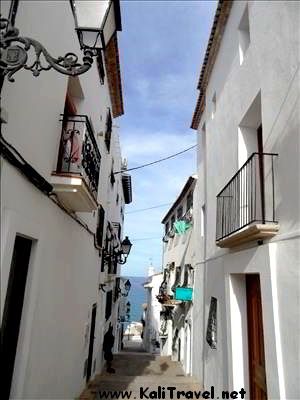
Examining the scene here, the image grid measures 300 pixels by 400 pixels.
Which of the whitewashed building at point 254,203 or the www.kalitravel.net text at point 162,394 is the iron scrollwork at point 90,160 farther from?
the www.kalitravel.net text at point 162,394

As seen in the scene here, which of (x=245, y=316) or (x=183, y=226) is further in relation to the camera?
(x=183, y=226)

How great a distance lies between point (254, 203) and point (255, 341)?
2.39m

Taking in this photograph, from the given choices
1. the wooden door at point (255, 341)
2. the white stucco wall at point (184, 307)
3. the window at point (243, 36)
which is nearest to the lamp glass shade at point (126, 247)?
the white stucco wall at point (184, 307)

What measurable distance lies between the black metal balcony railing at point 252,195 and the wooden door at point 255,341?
1.09 meters

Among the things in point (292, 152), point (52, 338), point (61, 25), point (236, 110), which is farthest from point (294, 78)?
point (52, 338)

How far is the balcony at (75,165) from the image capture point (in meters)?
4.40

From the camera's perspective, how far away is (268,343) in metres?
4.38

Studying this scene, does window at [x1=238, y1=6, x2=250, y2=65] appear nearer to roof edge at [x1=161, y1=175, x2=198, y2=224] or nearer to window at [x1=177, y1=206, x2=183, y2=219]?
roof edge at [x1=161, y1=175, x2=198, y2=224]

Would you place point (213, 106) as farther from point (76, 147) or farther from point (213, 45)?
point (76, 147)

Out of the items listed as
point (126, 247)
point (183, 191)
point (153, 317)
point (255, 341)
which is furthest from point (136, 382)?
point (153, 317)

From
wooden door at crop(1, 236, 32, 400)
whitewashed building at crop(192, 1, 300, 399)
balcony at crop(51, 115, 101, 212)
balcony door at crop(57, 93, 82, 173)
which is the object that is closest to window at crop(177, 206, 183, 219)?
whitewashed building at crop(192, 1, 300, 399)

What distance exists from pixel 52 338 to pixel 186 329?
29.5 ft

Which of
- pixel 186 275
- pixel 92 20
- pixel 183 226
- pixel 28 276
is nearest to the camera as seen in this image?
pixel 92 20

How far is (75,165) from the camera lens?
5633 mm
